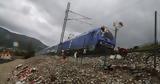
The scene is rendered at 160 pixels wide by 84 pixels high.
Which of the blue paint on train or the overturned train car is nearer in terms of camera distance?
the overturned train car

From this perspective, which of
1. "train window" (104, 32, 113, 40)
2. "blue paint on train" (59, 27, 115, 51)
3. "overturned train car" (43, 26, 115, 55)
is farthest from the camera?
"train window" (104, 32, 113, 40)

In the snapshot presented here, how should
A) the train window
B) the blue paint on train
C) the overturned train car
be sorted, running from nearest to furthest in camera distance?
the overturned train car → the blue paint on train → the train window

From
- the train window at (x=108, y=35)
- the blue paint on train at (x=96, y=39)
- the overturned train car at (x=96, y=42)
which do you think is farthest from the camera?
the train window at (x=108, y=35)

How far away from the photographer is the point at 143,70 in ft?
46.5

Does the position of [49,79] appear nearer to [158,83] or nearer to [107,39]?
[158,83]

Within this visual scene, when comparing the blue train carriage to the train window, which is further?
the train window

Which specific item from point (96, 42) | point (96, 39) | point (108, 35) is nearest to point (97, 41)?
point (96, 42)

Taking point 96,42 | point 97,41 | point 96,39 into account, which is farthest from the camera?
point 96,39

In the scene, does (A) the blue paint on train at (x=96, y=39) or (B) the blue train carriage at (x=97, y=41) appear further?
(A) the blue paint on train at (x=96, y=39)

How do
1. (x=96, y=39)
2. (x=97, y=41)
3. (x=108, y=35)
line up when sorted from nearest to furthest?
(x=97, y=41) → (x=96, y=39) → (x=108, y=35)

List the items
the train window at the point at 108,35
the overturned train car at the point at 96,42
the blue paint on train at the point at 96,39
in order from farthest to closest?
the train window at the point at 108,35 → the blue paint on train at the point at 96,39 → the overturned train car at the point at 96,42

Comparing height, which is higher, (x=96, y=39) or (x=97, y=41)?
(x=96, y=39)

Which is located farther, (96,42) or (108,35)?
(108,35)

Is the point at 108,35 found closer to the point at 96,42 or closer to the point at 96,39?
the point at 96,39
